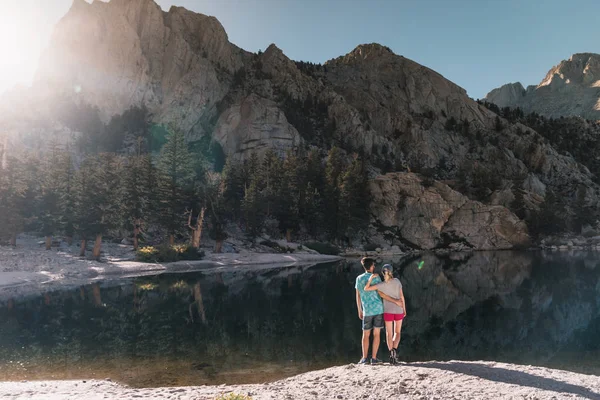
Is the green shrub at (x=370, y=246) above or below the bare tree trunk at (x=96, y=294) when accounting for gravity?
above

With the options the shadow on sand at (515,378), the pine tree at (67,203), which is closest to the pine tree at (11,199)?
the pine tree at (67,203)

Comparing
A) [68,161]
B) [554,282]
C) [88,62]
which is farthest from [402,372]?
[88,62]

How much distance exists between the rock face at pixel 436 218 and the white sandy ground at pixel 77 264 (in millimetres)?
27941

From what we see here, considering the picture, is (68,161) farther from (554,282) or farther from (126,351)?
(554,282)

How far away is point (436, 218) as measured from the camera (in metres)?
86.3

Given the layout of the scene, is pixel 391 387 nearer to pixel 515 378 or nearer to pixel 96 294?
pixel 515 378

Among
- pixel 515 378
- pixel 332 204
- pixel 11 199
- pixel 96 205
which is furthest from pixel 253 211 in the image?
pixel 515 378

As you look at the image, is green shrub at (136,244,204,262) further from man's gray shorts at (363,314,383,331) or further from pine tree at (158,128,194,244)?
man's gray shorts at (363,314,383,331)

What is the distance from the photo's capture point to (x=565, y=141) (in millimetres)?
145375

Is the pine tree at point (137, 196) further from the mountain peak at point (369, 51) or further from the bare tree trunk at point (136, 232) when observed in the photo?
the mountain peak at point (369, 51)

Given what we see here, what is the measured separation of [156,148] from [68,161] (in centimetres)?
4127

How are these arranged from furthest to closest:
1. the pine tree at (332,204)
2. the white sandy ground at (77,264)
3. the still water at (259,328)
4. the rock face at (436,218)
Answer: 1. the rock face at (436,218)
2. the pine tree at (332,204)
3. the white sandy ground at (77,264)
4. the still water at (259,328)

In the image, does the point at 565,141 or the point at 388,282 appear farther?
the point at 565,141

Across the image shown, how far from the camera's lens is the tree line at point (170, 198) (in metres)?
50.8
